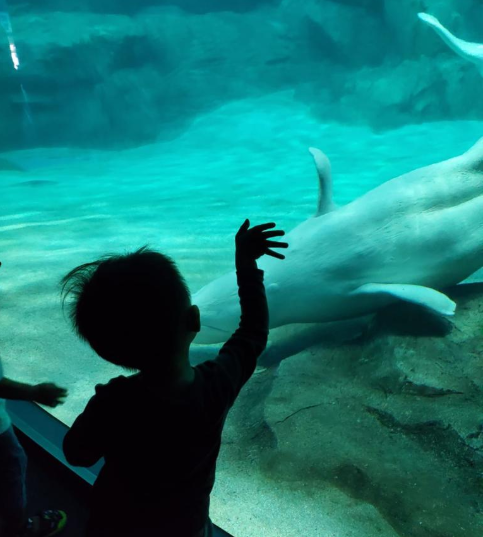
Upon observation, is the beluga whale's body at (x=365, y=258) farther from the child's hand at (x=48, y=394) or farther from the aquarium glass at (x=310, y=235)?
the child's hand at (x=48, y=394)

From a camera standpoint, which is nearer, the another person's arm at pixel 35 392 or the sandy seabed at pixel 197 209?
the another person's arm at pixel 35 392

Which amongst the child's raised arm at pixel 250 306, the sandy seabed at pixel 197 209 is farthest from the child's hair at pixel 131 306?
the sandy seabed at pixel 197 209

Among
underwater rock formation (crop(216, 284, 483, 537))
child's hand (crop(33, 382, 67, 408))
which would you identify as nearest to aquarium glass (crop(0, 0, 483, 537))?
underwater rock formation (crop(216, 284, 483, 537))

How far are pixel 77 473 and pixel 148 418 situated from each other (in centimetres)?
109

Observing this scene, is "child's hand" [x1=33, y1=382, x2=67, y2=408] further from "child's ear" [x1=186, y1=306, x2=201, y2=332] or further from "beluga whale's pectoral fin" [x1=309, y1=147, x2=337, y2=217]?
"beluga whale's pectoral fin" [x1=309, y1=147, x2=337, y2=217]

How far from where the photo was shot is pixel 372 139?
13656mm

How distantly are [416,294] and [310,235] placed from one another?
74 cm

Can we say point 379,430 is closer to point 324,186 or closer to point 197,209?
point 324,186

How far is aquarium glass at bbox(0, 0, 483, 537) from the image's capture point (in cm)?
185

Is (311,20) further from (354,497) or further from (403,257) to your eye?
(354,497)

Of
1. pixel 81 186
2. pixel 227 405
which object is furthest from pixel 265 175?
pixel 227 405

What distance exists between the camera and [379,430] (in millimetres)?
2072

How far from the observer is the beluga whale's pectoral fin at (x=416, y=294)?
2565 mm

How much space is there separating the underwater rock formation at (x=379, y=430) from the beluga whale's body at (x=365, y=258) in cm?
26
